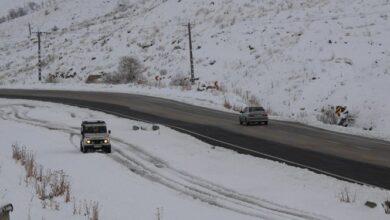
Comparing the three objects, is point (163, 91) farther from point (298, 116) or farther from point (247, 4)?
point (247, 4)

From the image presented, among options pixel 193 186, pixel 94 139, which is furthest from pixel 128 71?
pixel 193 186

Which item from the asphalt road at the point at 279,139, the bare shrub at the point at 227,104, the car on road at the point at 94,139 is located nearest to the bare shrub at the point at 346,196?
the asphalt road at the point at 279,139

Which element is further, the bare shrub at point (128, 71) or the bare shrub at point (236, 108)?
the bare shrub at point (128, 71)

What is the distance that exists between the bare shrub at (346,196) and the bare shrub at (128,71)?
1957 inches

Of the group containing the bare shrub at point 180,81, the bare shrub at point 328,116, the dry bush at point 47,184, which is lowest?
the bare shrub at point 328,116

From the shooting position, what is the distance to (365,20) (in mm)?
52969

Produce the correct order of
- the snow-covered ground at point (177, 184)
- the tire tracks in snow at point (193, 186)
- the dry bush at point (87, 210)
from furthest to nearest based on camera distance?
the tire tracks in snow at point (193, 186), the snow-covered ground at point (177, 184), the dry bush at point (87, 210)

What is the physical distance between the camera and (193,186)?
1786 centimetres

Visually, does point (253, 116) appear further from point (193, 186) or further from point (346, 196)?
point (346, 196)

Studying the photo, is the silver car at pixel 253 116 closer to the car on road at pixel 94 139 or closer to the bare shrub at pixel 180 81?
the car on road at pixel 94 139

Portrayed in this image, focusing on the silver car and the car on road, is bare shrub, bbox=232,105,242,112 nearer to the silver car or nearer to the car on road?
the silver car

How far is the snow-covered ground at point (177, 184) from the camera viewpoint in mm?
14141

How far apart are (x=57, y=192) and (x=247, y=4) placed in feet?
200

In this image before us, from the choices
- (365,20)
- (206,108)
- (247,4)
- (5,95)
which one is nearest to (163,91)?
(206,108)
